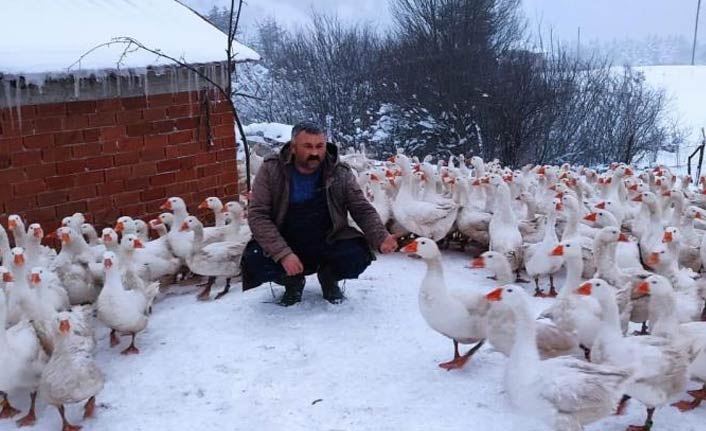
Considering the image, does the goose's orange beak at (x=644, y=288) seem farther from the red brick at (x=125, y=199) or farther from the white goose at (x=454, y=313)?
the red brick at (x=125, y=199)

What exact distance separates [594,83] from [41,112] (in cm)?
2007

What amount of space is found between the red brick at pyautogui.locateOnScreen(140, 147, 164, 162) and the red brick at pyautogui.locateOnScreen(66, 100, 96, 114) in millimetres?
703

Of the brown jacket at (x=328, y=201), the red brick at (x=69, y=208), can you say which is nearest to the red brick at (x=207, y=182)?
the red brick at (x=69, y=208)

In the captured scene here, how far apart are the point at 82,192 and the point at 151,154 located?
0.84 metres

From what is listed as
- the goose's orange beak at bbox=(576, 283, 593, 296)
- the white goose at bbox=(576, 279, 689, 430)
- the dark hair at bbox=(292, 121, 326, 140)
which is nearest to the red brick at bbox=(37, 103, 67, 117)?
the dark hair at bbox=(292, 121, 326, 140)

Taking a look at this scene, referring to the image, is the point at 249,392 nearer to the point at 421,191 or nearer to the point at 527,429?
the point at 527,429

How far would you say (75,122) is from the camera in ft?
21.5

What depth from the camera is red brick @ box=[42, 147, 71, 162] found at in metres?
6.42

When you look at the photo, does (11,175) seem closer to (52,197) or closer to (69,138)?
(52,197)

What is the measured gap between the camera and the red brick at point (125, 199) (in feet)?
23.1

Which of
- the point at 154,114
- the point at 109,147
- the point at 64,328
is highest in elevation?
the point at 154,114

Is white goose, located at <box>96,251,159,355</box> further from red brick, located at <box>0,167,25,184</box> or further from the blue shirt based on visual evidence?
red brick, located at <box>0,167,25,184</box>

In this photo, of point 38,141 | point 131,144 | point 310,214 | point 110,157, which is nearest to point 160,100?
point 131,144

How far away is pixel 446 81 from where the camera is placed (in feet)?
69.1
